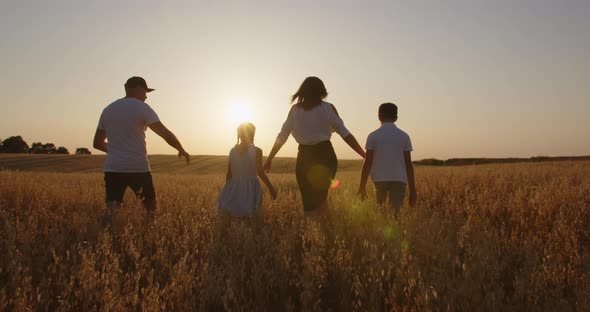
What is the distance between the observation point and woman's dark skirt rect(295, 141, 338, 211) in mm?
5566

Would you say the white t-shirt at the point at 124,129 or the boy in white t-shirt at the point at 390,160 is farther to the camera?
the boy in white t-shirt at the point at 390,160

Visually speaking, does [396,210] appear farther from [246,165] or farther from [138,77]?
[138,77]

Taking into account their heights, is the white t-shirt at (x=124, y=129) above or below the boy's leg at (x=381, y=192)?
above

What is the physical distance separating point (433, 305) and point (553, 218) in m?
3.89

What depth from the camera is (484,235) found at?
4246mm

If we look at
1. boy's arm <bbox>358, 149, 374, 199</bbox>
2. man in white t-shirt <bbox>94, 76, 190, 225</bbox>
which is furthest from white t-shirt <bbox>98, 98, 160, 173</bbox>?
boy's arm <bbox>358, 149, 374, 199</bbox>

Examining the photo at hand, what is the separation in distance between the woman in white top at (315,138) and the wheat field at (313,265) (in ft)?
1.47

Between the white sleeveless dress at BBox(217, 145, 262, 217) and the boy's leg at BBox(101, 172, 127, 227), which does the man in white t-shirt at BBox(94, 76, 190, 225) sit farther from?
the white sleeveless dress at BBox(217, 145, 262, 217)

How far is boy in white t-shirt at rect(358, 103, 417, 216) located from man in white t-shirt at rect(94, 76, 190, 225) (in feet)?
7.93

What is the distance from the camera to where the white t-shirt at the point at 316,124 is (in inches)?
217

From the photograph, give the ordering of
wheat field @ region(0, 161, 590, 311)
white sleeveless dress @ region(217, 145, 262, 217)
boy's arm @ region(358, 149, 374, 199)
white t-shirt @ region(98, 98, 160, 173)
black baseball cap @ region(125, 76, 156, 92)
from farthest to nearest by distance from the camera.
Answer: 1. white sleeveless dress @ region(217, 145, 262, 217)
2. boy's arm @ region(358, 149, 374, 199)
3. black baseball cap @ region(125, 76, 156, 92)
4. white t-shirt @ region(98, 98, 160, 173)
5. wheat field @ region(0, 161, 590, 311)

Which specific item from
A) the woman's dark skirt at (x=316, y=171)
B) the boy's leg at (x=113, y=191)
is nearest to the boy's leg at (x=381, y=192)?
the woman's dark skirt at (x=316, y=171)

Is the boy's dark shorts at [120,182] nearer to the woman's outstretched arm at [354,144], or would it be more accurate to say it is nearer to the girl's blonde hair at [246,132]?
the girl's blonde hair at [246,132]

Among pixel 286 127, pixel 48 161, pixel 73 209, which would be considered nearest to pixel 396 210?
pixel 286 127
